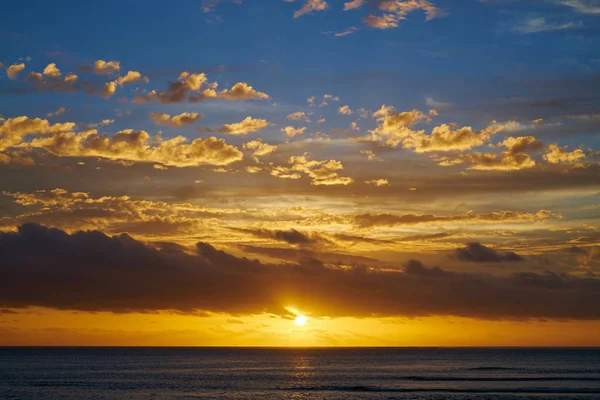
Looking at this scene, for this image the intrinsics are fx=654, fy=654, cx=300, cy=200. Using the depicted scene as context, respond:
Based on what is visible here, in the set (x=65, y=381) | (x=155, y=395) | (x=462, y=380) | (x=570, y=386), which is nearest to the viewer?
(x=155, y=395)

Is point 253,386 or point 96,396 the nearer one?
point 96,396

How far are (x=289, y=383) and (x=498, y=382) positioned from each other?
3875 centimetres

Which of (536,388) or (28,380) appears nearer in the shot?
(536,388)

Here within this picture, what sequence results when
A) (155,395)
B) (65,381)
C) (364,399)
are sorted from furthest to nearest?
1. (65,381)
2. (155,395)
3. (364,399)

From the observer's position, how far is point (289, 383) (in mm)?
125688

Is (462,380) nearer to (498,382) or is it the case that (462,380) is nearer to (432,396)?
(498,382)

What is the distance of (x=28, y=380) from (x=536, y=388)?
335ft

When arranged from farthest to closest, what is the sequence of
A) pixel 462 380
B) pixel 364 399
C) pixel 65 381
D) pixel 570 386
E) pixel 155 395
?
pixel 65 381 → pixel 462 380 → pixel 570 386 → pixel 155 395 → pixel 364 399

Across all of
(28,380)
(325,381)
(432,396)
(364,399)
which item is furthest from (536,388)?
(28,380)

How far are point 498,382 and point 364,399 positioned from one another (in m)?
39.1

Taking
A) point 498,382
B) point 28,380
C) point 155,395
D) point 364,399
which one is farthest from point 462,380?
point 28,380

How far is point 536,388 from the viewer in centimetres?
10519

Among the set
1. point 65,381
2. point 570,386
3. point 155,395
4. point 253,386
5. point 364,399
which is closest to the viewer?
point 364,399

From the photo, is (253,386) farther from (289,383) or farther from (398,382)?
(398,382)
